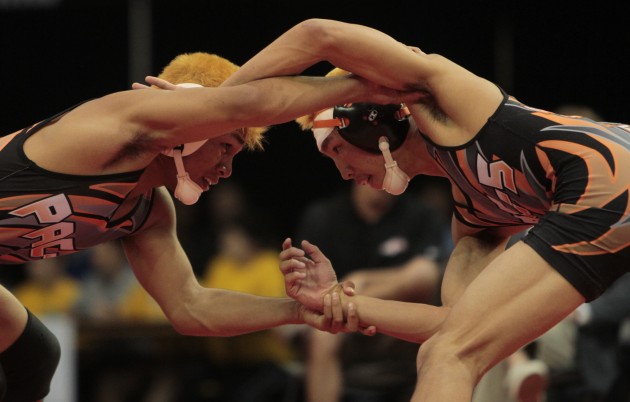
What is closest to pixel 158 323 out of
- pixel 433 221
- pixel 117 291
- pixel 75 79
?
pixel 117 291

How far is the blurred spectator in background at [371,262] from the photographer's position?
20.6 feet

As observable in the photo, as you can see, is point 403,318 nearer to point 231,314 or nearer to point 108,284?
point 231,314

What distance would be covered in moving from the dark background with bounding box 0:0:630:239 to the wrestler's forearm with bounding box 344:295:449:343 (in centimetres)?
448

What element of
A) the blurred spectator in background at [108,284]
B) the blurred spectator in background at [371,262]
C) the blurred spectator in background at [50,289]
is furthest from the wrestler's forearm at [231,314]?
the blurred spectator in background at [108,284]

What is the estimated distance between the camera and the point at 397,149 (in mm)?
4172

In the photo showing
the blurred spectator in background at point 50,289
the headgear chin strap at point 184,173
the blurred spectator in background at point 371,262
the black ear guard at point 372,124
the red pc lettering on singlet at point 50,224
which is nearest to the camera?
the red pc lettering on singlet at point 50,224

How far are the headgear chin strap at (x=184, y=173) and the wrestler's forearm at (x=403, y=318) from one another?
737 millimetres

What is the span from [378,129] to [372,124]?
0.10 ft

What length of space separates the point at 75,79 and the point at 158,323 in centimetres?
282

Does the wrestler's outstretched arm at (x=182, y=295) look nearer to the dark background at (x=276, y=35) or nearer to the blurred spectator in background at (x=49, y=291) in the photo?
the blurred spectator in background at (x=49, y=291)

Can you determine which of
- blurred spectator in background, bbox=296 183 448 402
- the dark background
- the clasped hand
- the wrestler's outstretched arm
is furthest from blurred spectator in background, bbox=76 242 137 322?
the clasped hand

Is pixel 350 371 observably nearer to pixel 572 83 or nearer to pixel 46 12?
pixel 572 83

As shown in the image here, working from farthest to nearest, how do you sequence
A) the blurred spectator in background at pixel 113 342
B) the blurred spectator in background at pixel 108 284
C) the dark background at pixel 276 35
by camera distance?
the dark background at pixel 276 35
the blurred spectator in background at pixel 108 284
the blurred spectator in background at pixel 113 342

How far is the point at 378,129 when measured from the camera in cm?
412
